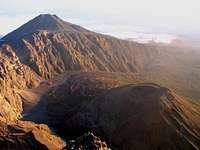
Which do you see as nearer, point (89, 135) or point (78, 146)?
point (78, 146)
